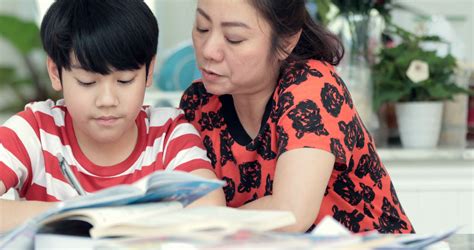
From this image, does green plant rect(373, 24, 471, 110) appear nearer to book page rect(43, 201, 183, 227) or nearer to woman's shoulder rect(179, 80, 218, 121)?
woman's shoulder rect(179, 80, 218, 121)

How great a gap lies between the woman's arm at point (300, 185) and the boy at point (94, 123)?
0.35 ft

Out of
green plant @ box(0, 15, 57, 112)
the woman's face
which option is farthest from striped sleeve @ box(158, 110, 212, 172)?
green plant @ box(0, 15, 57, 112)

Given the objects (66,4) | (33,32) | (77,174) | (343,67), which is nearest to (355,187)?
(77,174)

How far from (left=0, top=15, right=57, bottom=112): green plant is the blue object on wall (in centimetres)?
153

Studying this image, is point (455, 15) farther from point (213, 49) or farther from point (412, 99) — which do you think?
point (213, 49)

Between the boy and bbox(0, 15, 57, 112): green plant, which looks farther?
bbox(0, 15, 57, 112): green plant

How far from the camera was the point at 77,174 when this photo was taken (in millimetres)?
1350

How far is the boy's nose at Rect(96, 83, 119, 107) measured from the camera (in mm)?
1233

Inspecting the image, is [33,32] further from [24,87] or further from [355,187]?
[355,187]

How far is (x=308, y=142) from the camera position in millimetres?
1248

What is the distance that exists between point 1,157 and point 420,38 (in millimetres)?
1738

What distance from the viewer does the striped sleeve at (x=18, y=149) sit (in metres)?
1.30

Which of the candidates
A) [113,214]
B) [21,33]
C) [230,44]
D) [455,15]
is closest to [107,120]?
[230,44]

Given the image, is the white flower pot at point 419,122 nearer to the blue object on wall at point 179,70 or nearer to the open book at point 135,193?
the blue object on wall at point 179,70
